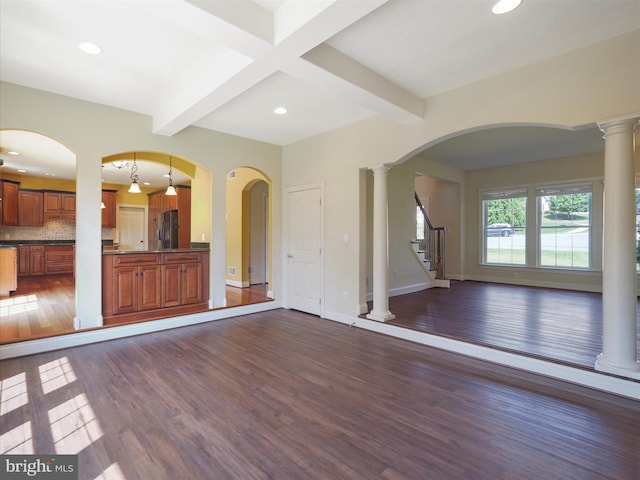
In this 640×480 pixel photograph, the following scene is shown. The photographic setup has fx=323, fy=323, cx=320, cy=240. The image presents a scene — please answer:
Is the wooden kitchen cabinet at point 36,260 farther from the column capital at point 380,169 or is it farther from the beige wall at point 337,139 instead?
the column capital at point 380,169

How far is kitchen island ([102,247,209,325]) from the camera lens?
4312 millimetres

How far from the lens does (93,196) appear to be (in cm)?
399

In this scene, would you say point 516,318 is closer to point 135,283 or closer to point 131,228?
point 135,283

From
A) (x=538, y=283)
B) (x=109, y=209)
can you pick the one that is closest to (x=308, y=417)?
(x=538, y=283)

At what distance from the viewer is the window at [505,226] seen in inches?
310

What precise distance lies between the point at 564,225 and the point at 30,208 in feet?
43.8

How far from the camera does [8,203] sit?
816 cm

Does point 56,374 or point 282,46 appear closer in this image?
point 282,46

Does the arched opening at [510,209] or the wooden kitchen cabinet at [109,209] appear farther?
the wooden kitchen cabinet at [109,209]

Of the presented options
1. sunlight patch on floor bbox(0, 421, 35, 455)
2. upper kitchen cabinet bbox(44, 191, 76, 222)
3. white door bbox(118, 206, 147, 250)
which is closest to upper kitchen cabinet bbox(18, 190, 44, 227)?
upper kitchen cabinet bbox(44, 191, 76, 222)

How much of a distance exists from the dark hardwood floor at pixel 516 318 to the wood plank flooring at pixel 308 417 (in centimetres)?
46

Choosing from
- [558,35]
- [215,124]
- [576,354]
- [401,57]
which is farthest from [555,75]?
[215,124]

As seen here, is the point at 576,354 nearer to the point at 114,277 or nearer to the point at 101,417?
the point at 101,417

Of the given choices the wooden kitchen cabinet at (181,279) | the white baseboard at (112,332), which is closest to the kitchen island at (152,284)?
the wooden kitchen cabinet at (181,279)
